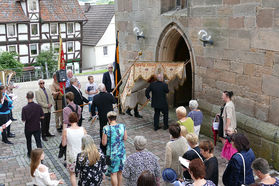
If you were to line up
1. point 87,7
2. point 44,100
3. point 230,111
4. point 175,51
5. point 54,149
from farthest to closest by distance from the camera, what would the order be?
1. point 87,7
2. point 175,51
3. point 44,100
4. point 54,149
5. point 230,111

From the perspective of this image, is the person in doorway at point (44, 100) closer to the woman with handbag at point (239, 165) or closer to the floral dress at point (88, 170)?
the floral dress at point (88, 170)

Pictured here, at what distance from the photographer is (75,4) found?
37.5m

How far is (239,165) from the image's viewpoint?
475cm

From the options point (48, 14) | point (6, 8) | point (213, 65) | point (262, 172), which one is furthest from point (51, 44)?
point (262, 172)

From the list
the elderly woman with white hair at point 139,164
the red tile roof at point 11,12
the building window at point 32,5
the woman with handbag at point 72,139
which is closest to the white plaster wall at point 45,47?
the red tile roof at point 11,12

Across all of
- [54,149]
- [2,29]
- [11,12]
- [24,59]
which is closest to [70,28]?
[24,59]

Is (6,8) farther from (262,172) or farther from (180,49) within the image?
(262,172)

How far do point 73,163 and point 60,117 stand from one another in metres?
4.42

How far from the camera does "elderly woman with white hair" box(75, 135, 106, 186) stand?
484 cm

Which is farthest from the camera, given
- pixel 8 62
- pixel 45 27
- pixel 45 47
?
pixel 45 47

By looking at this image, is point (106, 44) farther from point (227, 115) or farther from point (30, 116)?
point (227, 115)

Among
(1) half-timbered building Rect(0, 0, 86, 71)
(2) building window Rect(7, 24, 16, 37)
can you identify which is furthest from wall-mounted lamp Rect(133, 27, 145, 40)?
(2) building window Rect(7, 24, 16, 37)

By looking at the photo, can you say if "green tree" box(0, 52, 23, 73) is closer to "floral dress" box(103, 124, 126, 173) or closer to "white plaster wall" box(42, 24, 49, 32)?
"white plaster wall" box(42, 24, 49, 32)

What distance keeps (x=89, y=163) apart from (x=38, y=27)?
3357cm
